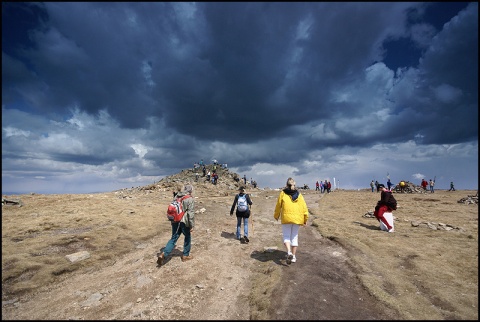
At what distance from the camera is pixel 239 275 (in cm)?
912

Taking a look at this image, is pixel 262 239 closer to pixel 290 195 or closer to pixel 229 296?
pixel 290 195

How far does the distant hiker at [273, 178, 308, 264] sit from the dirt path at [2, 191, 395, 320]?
881 mm

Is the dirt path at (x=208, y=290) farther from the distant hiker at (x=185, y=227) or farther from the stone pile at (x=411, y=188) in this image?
the stone pile at (x=411, y=188)

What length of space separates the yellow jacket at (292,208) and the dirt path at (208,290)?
1.71 meters

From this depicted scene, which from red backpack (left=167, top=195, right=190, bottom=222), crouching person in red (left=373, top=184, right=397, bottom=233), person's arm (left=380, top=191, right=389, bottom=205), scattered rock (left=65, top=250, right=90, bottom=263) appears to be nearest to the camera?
red backpack (left=167, top=195, right=190, bottom=222)

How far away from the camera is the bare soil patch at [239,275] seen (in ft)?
22.3

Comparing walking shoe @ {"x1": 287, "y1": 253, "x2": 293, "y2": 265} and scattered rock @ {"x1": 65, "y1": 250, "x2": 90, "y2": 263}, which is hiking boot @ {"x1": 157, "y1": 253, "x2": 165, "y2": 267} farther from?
walking shoe @ {"x1": 287, "y1": 253, "x2": 293, "y2": 265}

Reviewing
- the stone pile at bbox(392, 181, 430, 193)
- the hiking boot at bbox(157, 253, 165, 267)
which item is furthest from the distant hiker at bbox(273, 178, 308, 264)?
the stone pile at bbox(392, 181, 430, 193)

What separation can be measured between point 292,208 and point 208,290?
398cm

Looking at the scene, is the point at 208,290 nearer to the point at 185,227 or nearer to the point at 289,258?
the point at 185,227

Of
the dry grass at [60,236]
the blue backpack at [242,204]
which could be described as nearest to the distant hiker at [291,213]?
the blue backpack at [242,204]

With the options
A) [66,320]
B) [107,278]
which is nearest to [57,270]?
[107,278]

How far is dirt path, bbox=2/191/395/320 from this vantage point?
21.9 ft

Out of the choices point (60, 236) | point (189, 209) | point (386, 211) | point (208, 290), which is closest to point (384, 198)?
point (386, 211)
